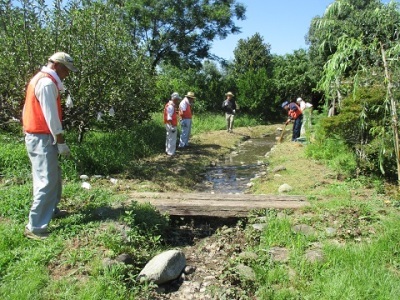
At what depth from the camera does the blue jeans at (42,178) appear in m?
4.24

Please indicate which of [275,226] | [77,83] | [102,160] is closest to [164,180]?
[102,160]

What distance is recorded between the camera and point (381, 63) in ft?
19.5

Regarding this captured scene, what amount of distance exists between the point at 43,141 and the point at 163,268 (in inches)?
80.9

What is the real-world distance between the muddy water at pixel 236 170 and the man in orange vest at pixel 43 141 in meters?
4.81

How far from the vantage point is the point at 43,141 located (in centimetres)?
424

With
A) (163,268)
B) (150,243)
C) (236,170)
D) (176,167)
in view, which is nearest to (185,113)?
(236,170)

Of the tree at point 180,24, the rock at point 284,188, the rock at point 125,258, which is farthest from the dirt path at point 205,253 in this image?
the tree at point 180,24

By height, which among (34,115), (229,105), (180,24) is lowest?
(34,115)

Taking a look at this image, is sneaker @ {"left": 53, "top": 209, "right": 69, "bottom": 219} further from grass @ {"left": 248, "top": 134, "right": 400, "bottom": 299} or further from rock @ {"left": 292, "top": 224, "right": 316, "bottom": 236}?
rock @ {"left": 292, "top": 224, "right": 316, "bottom": 236}

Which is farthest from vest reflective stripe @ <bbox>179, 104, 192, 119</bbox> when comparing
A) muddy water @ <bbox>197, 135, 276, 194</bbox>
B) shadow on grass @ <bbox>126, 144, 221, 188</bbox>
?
muddy water @ <bbox>197, 135, 276, 194</bbox>

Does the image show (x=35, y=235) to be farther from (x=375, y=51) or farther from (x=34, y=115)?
(x=375, y=51)

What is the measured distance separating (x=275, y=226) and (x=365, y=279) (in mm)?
1439

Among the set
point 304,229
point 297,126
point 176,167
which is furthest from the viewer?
point 297,126

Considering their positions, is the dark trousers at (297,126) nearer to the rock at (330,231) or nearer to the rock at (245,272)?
the rock at (330,231)
